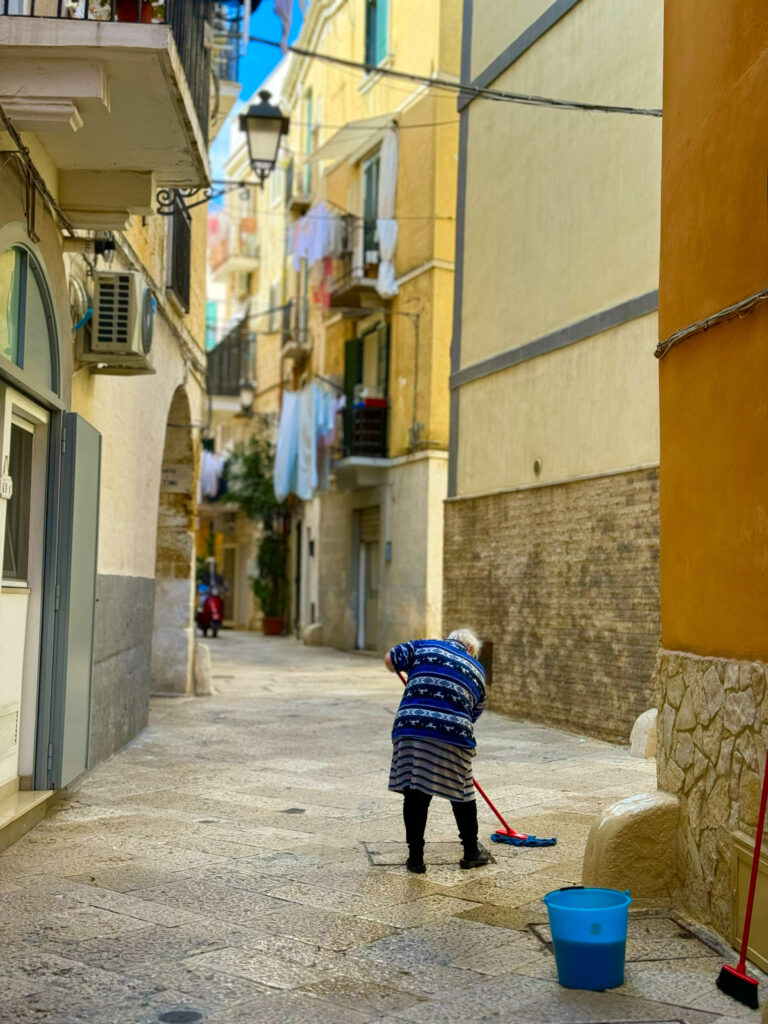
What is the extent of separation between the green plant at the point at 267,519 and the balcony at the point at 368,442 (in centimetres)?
850

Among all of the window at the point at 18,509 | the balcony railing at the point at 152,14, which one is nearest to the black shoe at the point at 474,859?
the window at the point at 18,509

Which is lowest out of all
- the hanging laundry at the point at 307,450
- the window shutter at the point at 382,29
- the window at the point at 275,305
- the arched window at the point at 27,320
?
the arched window at the point at 27,320

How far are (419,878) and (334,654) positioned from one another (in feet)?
59.6

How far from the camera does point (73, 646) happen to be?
26.6ft

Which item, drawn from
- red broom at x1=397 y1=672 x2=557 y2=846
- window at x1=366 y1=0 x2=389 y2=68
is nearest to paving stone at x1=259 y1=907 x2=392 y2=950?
red broom at x1=397 y1=672 x2=557 y2=846

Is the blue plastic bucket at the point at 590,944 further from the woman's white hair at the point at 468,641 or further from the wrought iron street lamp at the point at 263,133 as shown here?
the wrought iron street lamp at the point at 263,133

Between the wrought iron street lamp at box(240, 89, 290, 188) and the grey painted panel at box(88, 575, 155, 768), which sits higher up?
the wrought iron street lamp at box(240, 89, 290, 188)

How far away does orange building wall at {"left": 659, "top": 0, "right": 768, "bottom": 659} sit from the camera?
5.04 metres

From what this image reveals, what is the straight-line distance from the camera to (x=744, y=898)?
4848 millimetres

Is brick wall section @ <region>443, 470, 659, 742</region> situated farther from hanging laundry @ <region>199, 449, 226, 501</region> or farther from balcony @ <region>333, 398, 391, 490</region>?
hanging laundry @ <region>199, 449, 226, 501</region>

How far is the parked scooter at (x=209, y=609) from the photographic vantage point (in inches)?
1162

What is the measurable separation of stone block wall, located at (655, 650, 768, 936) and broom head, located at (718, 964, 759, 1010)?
566 mm

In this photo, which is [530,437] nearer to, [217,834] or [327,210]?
[217,834]

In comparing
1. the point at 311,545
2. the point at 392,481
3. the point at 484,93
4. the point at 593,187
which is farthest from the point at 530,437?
the point at 311,545
